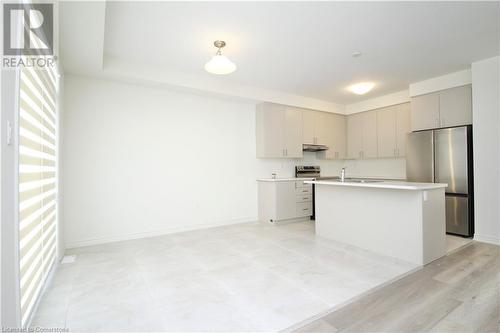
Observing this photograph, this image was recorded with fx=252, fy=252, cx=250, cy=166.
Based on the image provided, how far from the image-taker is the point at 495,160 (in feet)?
12.2

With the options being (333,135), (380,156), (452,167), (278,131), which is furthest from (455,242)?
(278,131)

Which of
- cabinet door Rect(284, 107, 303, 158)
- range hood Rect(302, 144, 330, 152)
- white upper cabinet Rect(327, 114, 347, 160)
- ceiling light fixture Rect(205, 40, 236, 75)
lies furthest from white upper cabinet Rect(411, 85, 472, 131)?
ceiling light fixture Rect(205, 40, 236, 75)

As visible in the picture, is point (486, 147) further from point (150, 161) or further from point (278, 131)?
point (150, 161)

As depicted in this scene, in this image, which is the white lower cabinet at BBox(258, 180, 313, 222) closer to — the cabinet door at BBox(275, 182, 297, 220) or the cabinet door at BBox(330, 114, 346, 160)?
the cabinet door at BBox(275, 182, 297, 220)

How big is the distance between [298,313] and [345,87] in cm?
444

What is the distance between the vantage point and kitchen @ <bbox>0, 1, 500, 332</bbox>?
1950mm

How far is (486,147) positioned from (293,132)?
321cm

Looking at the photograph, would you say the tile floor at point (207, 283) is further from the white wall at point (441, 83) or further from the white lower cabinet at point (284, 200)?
the white wall at point (441, 83)

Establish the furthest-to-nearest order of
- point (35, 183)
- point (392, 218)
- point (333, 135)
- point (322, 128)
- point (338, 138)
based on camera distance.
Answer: point (338, 138)
point (333, 135)
point (322, 128)
point (392, 218)
point (35, 183)

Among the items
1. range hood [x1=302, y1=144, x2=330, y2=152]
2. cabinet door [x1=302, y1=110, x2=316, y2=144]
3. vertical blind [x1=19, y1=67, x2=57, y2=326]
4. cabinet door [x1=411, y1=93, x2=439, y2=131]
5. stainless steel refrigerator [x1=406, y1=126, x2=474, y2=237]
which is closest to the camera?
vertical blind [x1=19, y1=67, x2=57, y2=326]

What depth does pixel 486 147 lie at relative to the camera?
3787 mm

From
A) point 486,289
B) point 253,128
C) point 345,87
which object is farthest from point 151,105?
point 486,289

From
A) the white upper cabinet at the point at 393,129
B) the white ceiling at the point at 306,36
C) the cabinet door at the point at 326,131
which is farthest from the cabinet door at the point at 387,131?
the white ceiling at the point at 306,36

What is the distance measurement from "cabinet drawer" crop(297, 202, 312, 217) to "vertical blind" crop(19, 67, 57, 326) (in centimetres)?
415
